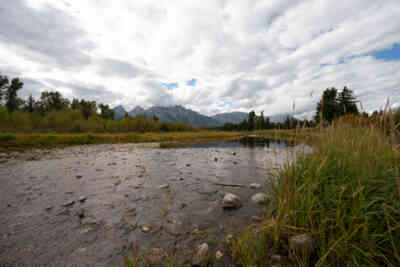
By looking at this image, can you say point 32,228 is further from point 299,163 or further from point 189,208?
point 299,163

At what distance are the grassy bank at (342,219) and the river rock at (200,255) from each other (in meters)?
0.45

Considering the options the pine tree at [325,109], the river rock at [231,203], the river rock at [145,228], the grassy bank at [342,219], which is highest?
the pine tree at [325,109]

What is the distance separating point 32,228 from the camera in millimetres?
2938

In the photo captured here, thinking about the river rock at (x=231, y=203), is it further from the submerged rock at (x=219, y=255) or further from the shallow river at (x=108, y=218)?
the submerged rock at (x=219, y=255)

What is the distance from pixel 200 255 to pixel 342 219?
194 centimetres

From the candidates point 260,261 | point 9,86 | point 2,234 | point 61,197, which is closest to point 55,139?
point 61,197

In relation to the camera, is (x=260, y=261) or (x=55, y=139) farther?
(x=55, y=139)

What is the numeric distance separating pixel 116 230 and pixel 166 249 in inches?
48.7

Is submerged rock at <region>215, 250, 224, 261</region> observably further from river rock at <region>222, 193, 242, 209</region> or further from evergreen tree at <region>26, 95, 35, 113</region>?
evergreen tree at <region>26, 95, 35, 113</region>

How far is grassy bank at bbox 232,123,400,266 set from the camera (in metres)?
1.60

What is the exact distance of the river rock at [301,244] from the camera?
188cm

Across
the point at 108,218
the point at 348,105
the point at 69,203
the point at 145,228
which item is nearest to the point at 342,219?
the point at 145,228

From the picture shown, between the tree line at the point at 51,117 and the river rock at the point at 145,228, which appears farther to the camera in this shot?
the tree line at the point at 51,117

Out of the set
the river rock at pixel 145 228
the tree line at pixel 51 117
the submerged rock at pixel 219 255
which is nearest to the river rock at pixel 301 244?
the submerged rock at pixel 219 255
